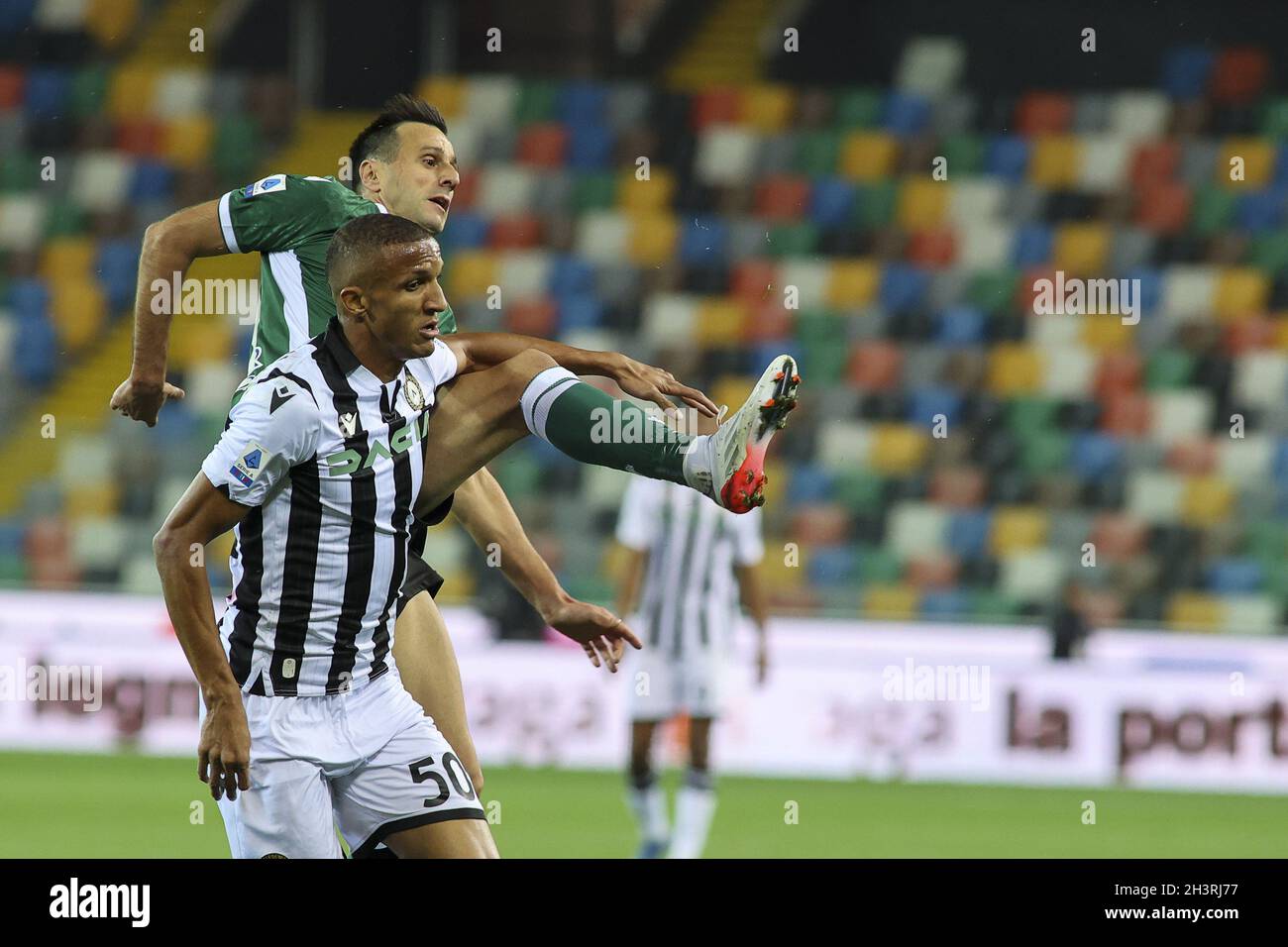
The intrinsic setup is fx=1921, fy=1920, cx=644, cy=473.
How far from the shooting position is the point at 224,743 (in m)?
3.82

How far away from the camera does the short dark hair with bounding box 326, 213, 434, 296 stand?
3.91m

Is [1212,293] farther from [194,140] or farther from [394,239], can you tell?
[394,239]

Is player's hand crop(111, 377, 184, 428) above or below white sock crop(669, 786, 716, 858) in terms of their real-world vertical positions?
above

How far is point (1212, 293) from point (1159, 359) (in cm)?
75

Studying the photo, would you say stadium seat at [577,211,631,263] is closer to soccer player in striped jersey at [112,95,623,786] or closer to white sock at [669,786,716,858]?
white sock at [669,786,716,858]

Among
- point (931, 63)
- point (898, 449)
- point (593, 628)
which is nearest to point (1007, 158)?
point (931, 63)

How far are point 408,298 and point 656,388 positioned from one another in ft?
2.16

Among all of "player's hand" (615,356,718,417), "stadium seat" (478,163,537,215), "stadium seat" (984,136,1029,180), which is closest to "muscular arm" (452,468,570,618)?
"player's hand" (615,356,718,417)

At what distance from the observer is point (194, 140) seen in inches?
542

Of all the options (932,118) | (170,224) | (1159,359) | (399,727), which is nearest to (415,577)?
(399,727)

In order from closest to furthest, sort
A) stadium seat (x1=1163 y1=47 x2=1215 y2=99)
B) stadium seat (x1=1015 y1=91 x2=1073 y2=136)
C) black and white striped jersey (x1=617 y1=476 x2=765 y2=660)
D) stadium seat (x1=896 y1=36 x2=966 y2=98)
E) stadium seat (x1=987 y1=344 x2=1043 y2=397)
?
black and white striped jersey (x1=617 y1=476 x2=765 y2=660), stadium seat (x1=987 y1=344 x2=1043 y2=397), stadium seat (x1=1015 y1=91 x2=1073 y2=136), stadium seat (x1=1163 y1=47 x2=1215 y2=99), stadium seat (x1=896 y1=36 x2=966 y2=98)

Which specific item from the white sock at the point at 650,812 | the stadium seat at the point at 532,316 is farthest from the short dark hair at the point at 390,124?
the stadium seat at the point at 532,316

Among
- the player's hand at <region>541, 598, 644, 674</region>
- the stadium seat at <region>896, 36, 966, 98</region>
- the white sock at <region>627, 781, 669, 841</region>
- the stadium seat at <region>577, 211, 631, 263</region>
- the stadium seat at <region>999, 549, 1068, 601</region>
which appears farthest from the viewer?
the stadium seat at <region>896, 36, 966, 98</region>
